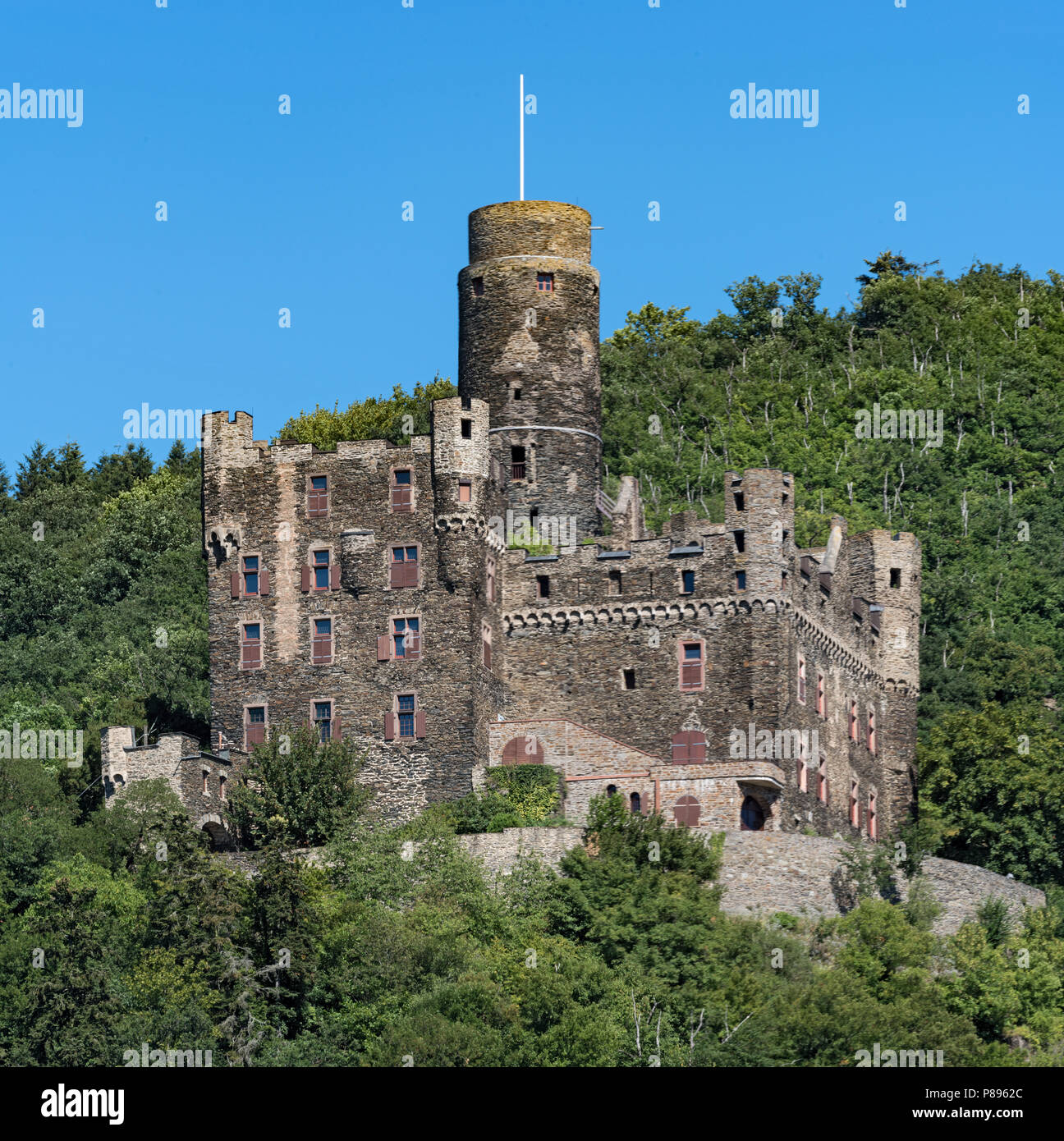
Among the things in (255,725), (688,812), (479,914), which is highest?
(255,725)

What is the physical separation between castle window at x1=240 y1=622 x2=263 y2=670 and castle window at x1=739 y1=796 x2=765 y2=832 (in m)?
15.3

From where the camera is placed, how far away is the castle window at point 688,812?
67.4 m

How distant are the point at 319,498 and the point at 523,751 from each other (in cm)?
998

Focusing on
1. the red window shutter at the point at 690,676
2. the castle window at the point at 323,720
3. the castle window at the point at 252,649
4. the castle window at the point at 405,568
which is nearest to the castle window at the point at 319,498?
the castle window at the point at 405,568

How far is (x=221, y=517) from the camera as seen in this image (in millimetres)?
73312

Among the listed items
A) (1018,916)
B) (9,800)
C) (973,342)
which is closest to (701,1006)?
(1018,916)

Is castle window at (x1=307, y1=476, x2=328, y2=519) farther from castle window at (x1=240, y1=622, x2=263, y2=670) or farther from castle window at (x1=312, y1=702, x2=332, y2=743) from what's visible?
castle window at (x1=312, y1=702, x2=332, y2=743)

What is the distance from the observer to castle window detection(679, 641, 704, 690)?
70.9 m

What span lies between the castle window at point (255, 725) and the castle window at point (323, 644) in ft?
7.23

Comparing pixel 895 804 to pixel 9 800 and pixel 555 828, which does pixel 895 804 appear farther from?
pixel 9 800

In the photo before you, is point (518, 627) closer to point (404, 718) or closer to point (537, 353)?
point (404, 718)

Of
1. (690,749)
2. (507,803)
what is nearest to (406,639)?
(507,803)

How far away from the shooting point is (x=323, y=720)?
71125 millimetres

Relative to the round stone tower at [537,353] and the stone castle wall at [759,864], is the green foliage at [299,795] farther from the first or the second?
the round stone tower at [537,353]
